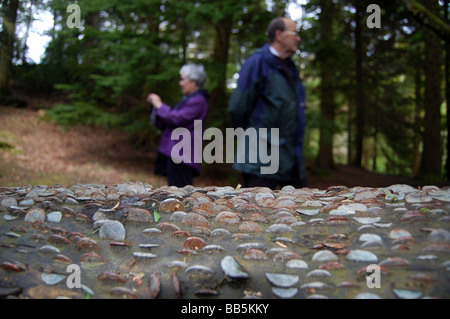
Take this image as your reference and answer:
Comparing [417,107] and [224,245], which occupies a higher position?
[417,107]

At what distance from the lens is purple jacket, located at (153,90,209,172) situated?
3553 mm

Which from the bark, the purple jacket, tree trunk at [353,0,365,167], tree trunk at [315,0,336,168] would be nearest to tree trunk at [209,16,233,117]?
tree trunk at [315,0,336,168]

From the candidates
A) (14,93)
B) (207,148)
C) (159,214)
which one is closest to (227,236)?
(159,214)

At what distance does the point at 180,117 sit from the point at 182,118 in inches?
0.9

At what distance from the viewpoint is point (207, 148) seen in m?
6.59

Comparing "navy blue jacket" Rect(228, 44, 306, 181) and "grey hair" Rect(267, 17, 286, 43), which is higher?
"grey hair" Rect(267, 17, 286, 43)

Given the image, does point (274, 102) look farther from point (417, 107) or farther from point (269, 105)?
point (417, 107)

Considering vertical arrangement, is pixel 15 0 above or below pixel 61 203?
above

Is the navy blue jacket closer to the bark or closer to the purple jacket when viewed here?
the purple jacket

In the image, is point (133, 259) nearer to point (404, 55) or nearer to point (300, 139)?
point (300, 139)

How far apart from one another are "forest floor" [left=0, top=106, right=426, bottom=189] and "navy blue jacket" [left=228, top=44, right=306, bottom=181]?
1.65m

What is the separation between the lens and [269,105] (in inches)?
114

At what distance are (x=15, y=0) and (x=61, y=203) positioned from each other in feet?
4.39

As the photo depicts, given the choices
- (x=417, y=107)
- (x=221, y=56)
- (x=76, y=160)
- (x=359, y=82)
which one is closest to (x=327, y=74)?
(x=359, y=82)
